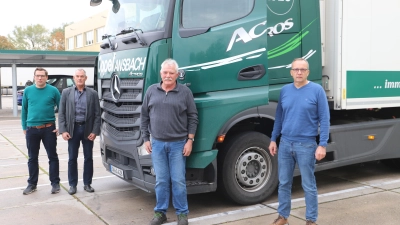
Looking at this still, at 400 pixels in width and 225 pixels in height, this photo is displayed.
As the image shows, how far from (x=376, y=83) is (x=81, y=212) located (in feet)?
14.2

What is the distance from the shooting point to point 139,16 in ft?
17.6

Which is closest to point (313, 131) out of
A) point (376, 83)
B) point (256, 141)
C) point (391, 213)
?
point (256, 141)

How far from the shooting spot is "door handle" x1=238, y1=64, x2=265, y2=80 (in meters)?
5.09

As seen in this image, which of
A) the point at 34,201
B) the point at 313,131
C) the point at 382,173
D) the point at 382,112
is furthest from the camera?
the point at 382,173

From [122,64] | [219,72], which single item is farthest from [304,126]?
[122,64]

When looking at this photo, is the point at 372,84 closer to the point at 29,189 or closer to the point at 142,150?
the point at 142,150

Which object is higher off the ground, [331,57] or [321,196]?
[331,57]

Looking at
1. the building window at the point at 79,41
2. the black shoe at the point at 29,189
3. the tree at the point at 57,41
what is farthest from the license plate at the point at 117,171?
the tree at the point at 57,41

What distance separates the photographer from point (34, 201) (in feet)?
19.2

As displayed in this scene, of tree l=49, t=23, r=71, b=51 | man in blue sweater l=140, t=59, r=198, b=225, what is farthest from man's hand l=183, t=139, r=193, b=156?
tree l=49, t=23, r=71, b=51

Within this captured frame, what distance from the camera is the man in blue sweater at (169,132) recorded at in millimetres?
4582

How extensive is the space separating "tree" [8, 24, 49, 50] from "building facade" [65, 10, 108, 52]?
30.6 m

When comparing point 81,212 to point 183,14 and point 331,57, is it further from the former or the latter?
point 331,57

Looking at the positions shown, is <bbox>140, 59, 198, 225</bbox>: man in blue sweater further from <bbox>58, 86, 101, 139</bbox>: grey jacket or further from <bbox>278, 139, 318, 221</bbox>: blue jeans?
<bbox>58, 86, 101, 139</bbox>: grey jacket
